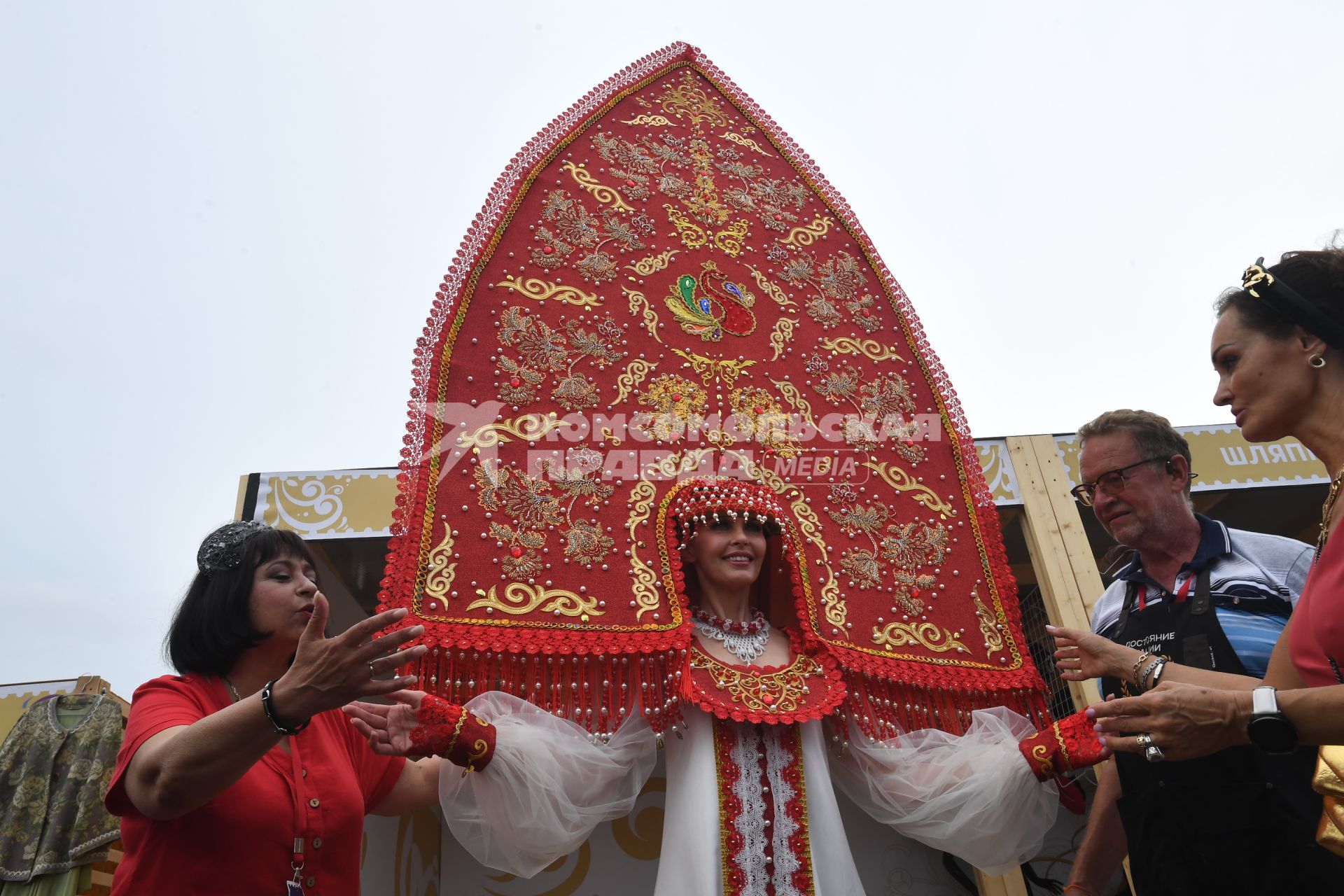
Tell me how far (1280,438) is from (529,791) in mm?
1776

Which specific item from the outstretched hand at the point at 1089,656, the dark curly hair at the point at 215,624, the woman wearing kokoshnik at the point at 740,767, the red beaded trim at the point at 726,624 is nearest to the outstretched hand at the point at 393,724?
the woman wearing kokoshnik at the point at 740,767

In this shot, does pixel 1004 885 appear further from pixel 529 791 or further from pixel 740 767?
pixel 529 791

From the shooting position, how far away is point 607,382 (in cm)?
269

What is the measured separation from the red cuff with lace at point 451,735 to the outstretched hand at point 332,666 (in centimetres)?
42

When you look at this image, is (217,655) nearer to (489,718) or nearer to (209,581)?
(209,581)

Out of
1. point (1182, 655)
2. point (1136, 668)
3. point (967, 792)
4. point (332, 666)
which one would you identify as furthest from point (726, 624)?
point (332, 666)

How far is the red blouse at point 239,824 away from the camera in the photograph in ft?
5.07

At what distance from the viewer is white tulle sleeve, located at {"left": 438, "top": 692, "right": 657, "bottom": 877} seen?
1933 mm

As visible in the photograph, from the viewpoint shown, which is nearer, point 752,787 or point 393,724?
point 393,724

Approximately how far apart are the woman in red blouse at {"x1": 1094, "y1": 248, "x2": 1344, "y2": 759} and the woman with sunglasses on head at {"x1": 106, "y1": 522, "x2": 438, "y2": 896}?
4.50 ft

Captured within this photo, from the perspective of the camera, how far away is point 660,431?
2.65m

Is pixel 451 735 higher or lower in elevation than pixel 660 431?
lower

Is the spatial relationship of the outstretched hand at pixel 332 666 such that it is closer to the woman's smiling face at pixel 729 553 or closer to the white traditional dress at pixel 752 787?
the white traditional dress at pixel 752 787

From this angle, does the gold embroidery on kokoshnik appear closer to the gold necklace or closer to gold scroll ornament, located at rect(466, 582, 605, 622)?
gold scroll ornament, located at rect(466, 582, 605, 622)
